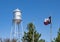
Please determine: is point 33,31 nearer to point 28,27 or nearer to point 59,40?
point 28,27

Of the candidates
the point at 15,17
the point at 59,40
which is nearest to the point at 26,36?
the point at 15,17

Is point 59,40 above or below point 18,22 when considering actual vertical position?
below

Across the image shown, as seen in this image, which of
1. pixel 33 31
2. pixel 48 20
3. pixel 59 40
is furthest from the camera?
pixel 33 31

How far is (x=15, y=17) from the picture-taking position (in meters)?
56.8

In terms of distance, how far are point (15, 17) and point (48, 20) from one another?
67.4 feet

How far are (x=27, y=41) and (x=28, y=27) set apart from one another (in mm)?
3007

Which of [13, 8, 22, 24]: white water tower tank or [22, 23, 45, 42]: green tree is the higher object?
[13, 8, 22, 24]: white water tower tank

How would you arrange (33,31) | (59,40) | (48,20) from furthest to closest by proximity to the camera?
(33,31) → (59,40) → (48,20)

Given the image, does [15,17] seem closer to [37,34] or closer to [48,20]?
[37,34]

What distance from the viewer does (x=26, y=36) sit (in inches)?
2201

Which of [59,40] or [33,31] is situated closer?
[59,40]

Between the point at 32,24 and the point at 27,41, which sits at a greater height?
the point at 32,24

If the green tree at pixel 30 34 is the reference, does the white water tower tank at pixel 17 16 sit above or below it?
above

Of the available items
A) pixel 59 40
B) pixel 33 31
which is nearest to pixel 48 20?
pixel 59 40
